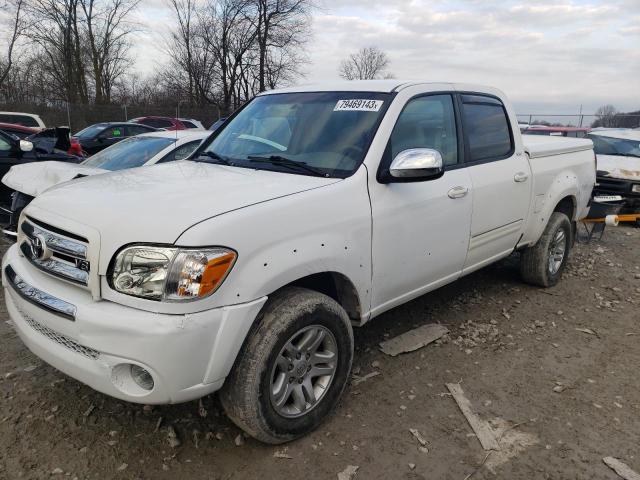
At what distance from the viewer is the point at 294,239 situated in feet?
8.28

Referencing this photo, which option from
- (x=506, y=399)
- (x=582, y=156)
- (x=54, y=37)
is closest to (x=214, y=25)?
(x=54, y=37)

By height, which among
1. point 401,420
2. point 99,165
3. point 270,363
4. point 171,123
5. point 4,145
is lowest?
point 401,420

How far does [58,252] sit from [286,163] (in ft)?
4.50

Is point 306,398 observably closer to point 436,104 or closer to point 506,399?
point 506,399

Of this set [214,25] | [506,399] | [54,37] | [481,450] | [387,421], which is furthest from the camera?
[214,25]

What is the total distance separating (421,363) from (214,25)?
38.0 m

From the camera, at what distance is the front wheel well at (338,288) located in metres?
2.87

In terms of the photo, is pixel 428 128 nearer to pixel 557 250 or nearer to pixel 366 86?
pixel 366 86

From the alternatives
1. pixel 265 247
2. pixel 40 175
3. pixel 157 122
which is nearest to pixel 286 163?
pixel 265 247

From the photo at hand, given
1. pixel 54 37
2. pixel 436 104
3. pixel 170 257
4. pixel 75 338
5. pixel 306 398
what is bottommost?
pixel 306 398

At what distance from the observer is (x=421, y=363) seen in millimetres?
3664

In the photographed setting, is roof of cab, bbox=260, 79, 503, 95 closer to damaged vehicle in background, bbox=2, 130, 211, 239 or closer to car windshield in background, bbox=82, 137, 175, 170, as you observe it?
damaged vehicle in background, bbox=2, 130, 211, 239

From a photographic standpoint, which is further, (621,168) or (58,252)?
(621,168)

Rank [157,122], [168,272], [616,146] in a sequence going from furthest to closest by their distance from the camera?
[157,122]
[616,146]
[168,272]
